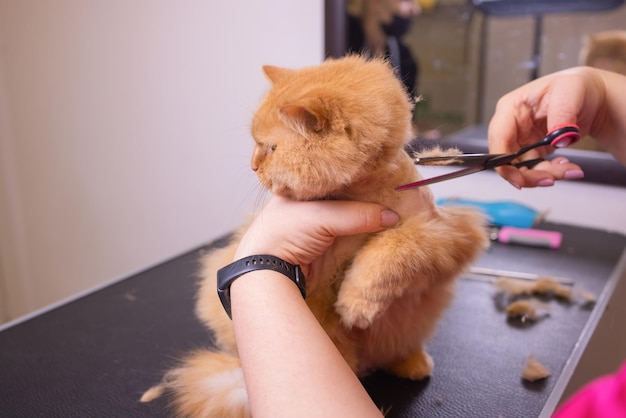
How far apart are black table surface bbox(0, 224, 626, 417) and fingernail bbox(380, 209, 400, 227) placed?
25cm

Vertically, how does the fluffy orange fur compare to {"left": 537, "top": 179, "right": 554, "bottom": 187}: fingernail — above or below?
above

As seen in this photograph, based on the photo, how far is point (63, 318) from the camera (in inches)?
39.5

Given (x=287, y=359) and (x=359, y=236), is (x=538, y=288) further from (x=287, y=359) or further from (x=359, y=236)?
(x=287, y=359)

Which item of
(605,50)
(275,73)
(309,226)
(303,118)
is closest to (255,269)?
(309,226)

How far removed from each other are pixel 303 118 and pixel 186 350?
1.62ft

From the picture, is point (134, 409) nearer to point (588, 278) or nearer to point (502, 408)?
point (502, 408)

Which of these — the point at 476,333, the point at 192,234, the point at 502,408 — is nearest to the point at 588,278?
the point at 476,333

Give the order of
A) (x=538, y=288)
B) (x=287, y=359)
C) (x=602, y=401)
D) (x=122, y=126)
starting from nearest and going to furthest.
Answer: (x=602, y=401) → (x=287, y=359) → (x=538, y=288) → (x=122, y=126)

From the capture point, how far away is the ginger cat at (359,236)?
1.93 ft

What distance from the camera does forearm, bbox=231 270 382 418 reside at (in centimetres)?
49

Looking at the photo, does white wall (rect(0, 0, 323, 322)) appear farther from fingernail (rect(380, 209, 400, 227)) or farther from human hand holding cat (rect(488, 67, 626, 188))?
fingernail (rect(380, 209, 400, 227))

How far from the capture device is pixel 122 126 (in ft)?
6.77

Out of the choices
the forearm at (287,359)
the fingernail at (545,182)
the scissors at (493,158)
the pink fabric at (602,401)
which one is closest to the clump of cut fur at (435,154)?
the scissors at (493,158)

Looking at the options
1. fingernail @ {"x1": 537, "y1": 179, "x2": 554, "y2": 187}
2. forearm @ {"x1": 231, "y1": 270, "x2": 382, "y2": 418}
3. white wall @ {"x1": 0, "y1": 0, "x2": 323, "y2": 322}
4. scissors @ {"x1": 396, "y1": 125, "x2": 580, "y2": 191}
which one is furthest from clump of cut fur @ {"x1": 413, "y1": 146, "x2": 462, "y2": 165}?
white wall @ {"x1": 0, "y1": 0, "x2": 323, "y2": 322}
